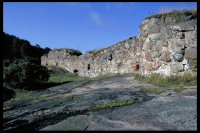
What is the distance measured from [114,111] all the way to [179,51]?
3628 millimetres

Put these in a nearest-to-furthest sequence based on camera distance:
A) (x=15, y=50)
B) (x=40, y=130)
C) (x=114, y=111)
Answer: (x=40, y=130) → (x=114, y=111) → (x=15, y=50)

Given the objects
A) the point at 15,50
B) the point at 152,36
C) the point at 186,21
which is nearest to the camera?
the point at 186,21

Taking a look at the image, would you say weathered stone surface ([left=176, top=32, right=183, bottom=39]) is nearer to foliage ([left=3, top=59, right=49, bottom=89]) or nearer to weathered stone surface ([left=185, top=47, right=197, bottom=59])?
weathered stone surface ([left=185, top=47, right=197, bottom=59])

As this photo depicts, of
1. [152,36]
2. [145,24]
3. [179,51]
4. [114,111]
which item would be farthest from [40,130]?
[145,24]

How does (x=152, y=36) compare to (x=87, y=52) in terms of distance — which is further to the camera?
(x=87, y=52)

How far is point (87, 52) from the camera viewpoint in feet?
40.2

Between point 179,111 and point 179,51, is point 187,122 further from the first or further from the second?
point 179,51

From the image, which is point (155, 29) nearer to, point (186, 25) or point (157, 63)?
point (186, 25)

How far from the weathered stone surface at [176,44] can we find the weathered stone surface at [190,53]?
17cm

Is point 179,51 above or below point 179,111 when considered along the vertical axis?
above

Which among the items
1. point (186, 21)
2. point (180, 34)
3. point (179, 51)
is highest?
point (186, 21)

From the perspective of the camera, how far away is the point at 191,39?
14.5ft

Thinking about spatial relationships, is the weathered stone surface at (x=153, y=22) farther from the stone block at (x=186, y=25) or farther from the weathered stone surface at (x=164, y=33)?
the stone block at (x=186, y=25)

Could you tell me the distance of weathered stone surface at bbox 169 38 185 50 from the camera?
14.8 feet
